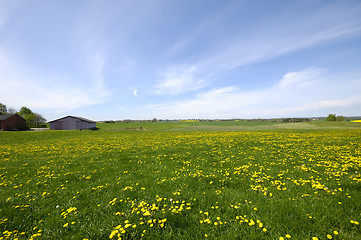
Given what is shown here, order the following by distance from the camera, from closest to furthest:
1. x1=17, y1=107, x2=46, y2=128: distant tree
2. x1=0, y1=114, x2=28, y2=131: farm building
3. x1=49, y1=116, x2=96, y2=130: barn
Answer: x1=0, y1=114, x2=28, y2=131: farm building, x1=49, y1=116, x2=96, y2=130: barn, x1=17, y1=107, x2=46, y2=128: distant tree

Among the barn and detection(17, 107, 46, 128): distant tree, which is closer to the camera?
the barn

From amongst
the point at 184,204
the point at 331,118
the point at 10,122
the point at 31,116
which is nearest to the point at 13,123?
the point at 10,122

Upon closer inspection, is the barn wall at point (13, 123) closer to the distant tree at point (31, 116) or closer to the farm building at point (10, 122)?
the farm building at point (10, 122)

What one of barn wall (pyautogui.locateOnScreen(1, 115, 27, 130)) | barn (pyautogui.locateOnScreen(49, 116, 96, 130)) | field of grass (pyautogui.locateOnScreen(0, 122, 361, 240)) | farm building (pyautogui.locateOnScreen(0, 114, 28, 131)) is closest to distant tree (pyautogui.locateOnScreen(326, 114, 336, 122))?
A: field of grass (pyautogui.locateOnScreen(0, 122, 361, 240))

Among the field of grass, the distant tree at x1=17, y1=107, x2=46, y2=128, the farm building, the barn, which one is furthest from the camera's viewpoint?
the distant tree at x1=17, y1=107, x2=46, y2=128

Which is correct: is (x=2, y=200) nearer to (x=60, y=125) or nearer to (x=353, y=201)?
(x=353, y=201)

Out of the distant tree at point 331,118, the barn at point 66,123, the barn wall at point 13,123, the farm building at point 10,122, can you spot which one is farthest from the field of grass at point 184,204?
the distant tree at point 331,118

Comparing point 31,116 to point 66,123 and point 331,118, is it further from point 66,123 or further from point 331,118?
point 331,118

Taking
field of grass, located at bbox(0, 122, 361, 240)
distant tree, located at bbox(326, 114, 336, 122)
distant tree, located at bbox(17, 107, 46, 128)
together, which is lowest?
field of grass, located at bbox(0, 122, 361, 240)

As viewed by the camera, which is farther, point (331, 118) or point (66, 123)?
point (331, 118)

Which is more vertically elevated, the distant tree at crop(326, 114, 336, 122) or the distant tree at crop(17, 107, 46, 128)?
the distant tree at crop(17, 107, 46, 128)

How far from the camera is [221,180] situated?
6.43 metres

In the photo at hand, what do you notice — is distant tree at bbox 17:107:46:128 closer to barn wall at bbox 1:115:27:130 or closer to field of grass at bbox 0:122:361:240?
barn wall at bbox 1:115:27:130

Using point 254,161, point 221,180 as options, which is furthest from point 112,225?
point 254,161
